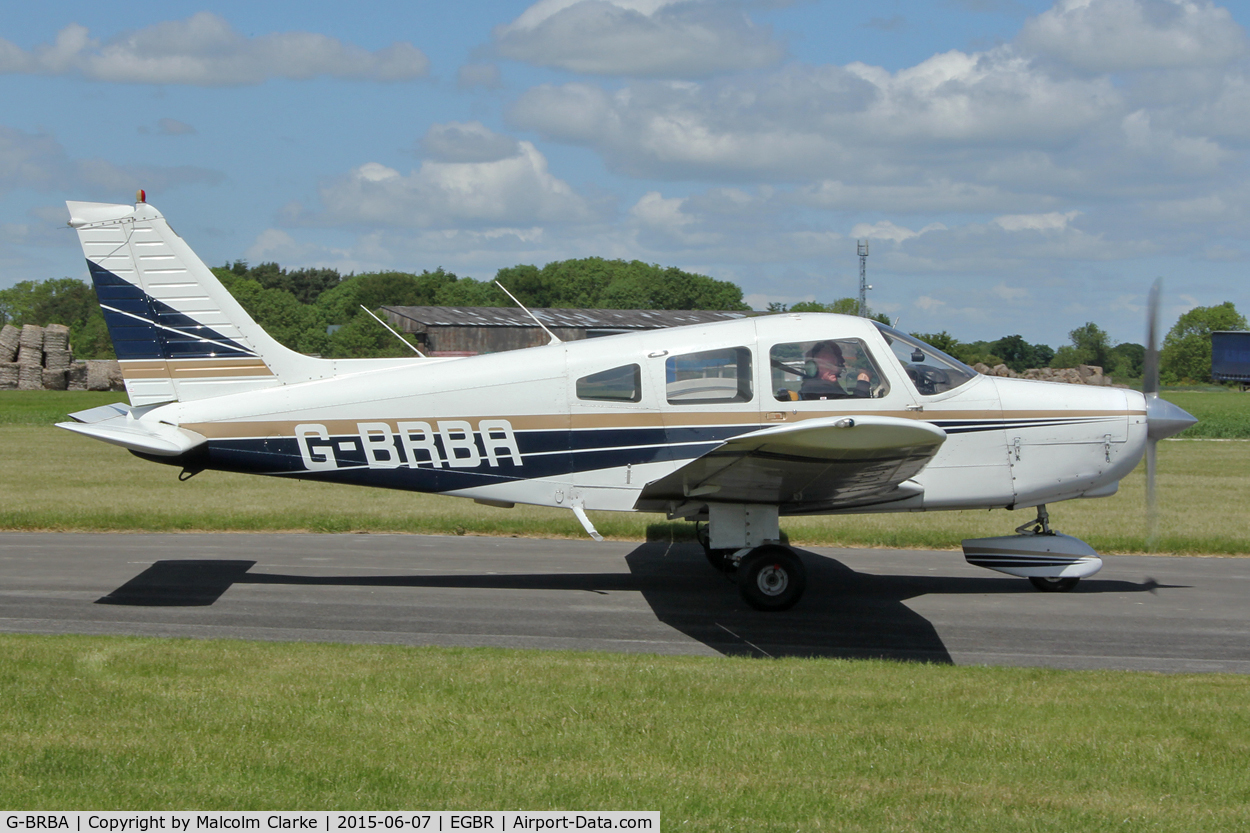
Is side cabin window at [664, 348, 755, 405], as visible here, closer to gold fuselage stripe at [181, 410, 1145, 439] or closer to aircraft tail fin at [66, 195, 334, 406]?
gold fuselage stripe at [181, 410, 1145, 439]

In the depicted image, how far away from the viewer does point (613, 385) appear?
8.82m

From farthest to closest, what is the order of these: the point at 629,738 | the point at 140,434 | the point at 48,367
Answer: the point at 48,367, the point at 140,434, the point at 629,738

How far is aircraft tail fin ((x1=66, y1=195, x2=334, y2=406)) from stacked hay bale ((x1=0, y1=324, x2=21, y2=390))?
45986mm

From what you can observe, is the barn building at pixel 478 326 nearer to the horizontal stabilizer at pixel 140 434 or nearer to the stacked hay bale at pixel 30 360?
the stacked hay bale at pixel 30 360

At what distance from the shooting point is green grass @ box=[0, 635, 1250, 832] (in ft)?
14.0

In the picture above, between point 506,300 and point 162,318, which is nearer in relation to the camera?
point 162,318

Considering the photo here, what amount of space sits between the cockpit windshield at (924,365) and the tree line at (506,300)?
1949 inches

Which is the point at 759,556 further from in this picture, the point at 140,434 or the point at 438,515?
the point at 438,515

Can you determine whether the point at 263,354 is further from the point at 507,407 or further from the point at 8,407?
the point at 8,407

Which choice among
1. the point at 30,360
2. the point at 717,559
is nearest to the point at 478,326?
the point at 30,360

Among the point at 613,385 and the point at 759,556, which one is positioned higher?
the point at 613,385

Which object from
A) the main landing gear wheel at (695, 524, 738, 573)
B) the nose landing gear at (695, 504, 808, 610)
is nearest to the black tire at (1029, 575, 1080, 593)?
the nose landing gear at (695, 504, 808, 610)

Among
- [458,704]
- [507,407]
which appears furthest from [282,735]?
[507,407]

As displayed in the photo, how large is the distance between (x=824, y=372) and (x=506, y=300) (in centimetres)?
7458
